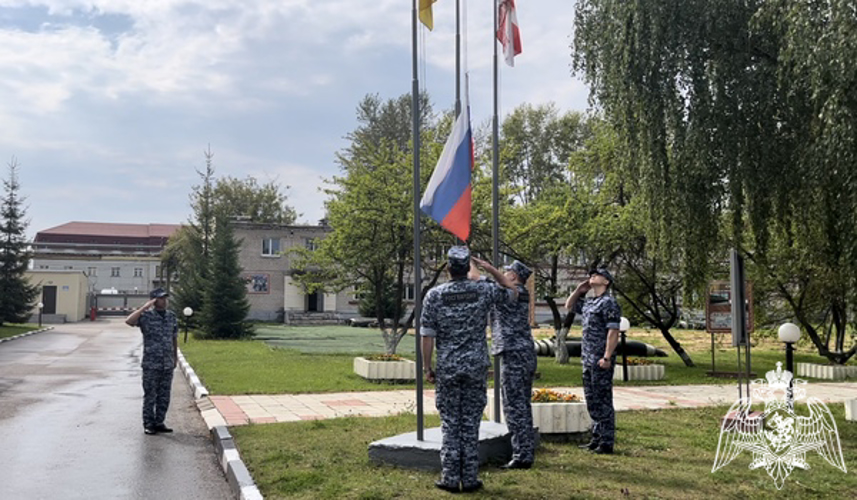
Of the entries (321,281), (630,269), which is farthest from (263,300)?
(630,269)

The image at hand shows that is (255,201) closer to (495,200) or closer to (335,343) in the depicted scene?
(335,343)

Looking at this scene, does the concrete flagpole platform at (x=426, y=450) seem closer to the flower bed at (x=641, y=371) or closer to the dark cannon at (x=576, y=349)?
the flower bed at (x=641, y=371)

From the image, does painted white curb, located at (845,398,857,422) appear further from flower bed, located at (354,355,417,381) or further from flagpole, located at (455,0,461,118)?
flower bed, located at (354,355,417,381)

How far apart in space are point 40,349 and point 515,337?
24.3 metres

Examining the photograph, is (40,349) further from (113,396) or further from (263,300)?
(263,300)

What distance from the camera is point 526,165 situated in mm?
52281

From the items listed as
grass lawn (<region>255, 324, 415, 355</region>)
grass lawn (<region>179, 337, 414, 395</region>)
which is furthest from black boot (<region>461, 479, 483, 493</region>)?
grass lawn (<region>255, 324, 415, 355</region>)

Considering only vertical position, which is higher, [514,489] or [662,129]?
[662,129]

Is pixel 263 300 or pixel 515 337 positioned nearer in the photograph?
pixel 515 337

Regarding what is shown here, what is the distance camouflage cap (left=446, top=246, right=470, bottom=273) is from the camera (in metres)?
5.88

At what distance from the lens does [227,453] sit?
24.9 feet

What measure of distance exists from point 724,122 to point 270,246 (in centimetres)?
4507

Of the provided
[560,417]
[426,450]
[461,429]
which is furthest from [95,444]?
[560,417]

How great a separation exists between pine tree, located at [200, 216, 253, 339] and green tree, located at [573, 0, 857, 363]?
26.1m
